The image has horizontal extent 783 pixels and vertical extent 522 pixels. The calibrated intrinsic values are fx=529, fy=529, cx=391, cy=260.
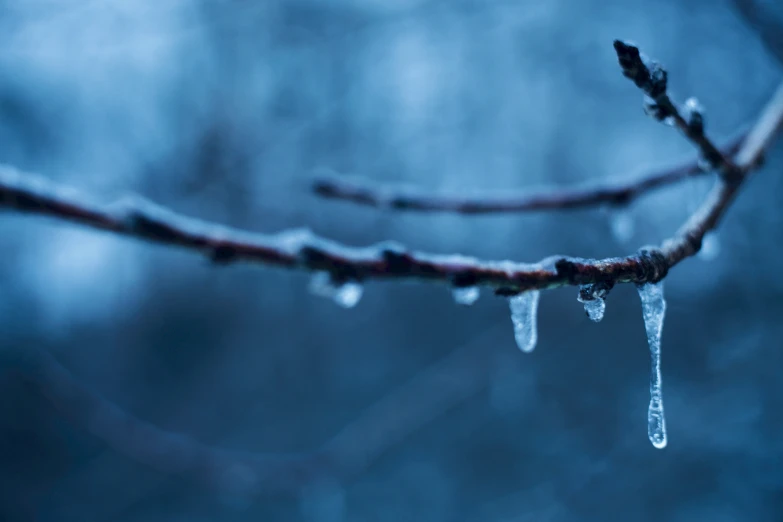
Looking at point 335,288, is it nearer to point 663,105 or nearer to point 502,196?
point 663,105

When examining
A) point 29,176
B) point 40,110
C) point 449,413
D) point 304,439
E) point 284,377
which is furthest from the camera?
point 284,377

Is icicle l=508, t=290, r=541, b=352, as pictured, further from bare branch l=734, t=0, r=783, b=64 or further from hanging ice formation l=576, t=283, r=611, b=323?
bare branch l=734, t=0, r=783, b=64

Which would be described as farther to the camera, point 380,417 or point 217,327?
point 217,327

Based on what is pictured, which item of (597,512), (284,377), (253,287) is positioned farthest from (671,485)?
(253,287)

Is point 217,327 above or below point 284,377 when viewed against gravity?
above

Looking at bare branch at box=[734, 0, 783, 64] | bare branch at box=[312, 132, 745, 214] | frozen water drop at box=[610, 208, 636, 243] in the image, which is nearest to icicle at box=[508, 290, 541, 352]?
bare branch at box=[312, 132, 745, 214]

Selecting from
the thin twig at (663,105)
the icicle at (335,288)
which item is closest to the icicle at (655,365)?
the thin twig at (663,105)

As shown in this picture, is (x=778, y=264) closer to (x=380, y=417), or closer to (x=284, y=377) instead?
(x=380, y=417)
